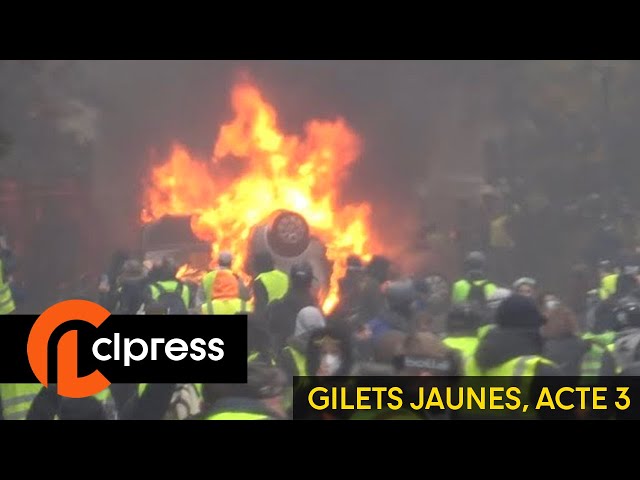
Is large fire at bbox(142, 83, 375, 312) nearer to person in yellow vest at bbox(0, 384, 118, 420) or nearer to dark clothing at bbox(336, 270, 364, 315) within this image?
dark clothing at bbox(336, 270, 364, 315)

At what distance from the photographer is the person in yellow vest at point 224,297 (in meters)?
8.63

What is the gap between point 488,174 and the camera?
2341 centimetres

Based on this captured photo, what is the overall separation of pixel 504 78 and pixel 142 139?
32.5 ft

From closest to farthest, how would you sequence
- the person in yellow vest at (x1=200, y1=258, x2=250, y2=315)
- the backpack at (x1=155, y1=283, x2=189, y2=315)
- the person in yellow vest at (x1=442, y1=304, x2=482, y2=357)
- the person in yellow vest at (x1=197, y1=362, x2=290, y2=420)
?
the person in yellow vest at (x1=197, y1=362, x2=290, y2=420)
the person in yellow vest at (x1=442, y1=304, x2=482, y2=357)
the person in yellow vest at (x1=200, y1=258, x2=250, y2=315)
the backpack at (x1=155, y1=283, x2=189, y2=315)

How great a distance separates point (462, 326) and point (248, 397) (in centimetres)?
211

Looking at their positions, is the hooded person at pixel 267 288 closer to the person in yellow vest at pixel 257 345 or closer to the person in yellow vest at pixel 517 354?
the person in yellow vest at pixel 257 345

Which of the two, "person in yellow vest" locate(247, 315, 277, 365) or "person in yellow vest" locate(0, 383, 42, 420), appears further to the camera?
"person in yellow vest" locate(0, 383, 42, 420)

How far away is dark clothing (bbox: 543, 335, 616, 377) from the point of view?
5208 millimetres

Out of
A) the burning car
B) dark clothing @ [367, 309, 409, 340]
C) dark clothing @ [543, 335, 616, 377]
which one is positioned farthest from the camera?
the burning car

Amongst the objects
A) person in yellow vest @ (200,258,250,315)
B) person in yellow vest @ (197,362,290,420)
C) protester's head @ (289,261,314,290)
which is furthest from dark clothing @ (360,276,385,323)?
person in yellow vest @ (197,362,290,420)

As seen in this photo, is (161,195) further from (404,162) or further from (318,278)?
(318,278)

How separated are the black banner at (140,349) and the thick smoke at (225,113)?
17.0 metres

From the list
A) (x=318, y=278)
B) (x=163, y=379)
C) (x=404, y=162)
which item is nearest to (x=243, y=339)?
(x=163, y=379)

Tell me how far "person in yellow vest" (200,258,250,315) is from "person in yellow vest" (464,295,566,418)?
3.83 metres
